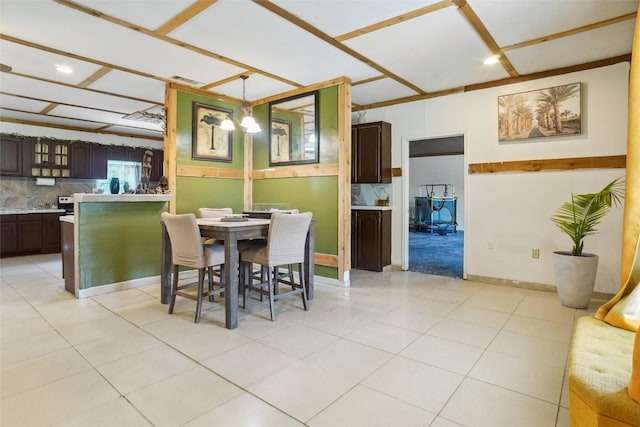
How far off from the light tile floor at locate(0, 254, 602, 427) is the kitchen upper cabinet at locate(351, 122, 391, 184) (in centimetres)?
214

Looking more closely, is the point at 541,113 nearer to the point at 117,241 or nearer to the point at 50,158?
the point at 117,241

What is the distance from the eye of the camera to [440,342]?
8.40ft

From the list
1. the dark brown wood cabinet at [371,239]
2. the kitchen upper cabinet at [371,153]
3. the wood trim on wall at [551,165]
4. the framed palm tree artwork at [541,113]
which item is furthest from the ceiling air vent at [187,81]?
the framed palm tree artwork at [541,113]

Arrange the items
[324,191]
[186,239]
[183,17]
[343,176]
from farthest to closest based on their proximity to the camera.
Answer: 1. [324,191]
2. [343,176]
3. [186,239]
4. [183,17]

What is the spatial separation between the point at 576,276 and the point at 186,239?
369cm

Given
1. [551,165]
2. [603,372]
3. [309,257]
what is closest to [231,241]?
[309,257]

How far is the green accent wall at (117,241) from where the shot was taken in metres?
3.73

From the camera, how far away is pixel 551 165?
3.96m

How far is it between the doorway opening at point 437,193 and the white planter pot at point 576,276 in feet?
13.0

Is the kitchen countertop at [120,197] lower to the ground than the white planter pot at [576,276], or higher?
higher

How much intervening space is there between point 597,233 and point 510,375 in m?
2.58

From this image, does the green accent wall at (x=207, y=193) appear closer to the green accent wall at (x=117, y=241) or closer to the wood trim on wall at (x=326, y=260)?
the green accent wall at (x=117, y=241)

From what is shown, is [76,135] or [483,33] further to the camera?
[76,135]

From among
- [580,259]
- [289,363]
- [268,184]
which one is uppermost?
[268,184]
